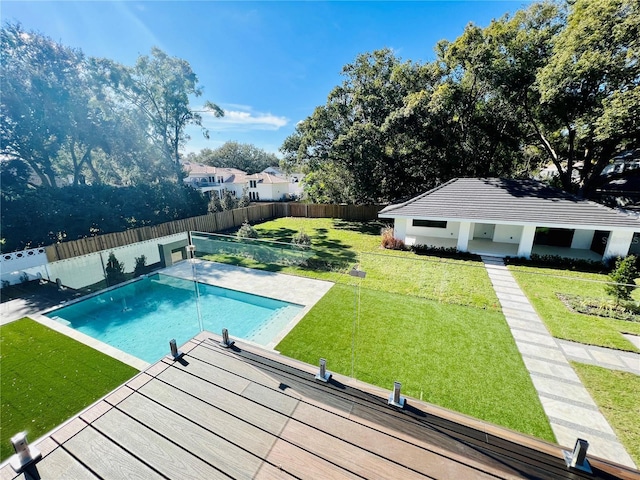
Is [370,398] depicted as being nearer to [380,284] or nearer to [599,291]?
[380,284]

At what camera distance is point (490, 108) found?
1508cm

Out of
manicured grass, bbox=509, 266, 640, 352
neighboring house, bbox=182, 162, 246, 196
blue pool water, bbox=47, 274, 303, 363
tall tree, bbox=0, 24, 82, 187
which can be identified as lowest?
blue pool water, bbox=47, 274, 303, 363

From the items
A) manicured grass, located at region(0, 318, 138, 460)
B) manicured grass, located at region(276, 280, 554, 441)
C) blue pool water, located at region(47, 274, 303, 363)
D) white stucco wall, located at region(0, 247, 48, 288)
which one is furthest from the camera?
white stucco wall, located at region(0, 247, 48, 288)

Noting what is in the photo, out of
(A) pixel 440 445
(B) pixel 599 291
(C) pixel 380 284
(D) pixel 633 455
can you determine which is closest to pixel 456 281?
(C) pixel 380 284

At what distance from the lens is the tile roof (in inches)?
391

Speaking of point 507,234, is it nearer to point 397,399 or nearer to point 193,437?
point 397,399

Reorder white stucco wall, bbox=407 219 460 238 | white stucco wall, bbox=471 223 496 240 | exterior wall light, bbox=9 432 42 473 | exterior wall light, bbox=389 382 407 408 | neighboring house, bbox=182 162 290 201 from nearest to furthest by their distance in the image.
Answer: exterior wall light, bbox=9 432 42 473, exterior wall light, bbox=389 382 407 408, white stucco wall, bbox=407 219 460 238, white stucco wall, bbox=471 223 496 240, neighboring house, bbox=182 162 290 201

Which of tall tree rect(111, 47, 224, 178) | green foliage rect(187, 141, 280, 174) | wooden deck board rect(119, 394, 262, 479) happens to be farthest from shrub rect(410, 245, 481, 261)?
green foliage rect(187, 141, 280, 174)

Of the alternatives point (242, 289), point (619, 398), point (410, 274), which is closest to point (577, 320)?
point (619, 398)

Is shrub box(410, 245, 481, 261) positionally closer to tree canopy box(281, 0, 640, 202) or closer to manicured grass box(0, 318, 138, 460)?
tree canopy box(281, 0, 640, 202)

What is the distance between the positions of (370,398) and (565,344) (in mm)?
5451

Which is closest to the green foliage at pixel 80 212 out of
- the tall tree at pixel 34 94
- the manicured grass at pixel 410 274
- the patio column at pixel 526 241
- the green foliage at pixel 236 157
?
the tall tree at pixel 34 94

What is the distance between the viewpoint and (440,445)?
2102 mm

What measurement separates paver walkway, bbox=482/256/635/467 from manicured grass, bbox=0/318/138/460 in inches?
282
